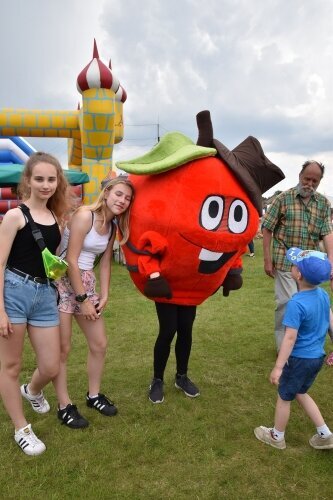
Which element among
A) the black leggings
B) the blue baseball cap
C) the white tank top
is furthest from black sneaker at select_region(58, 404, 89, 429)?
the blue baseball cap

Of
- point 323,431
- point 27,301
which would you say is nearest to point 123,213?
point 27,301

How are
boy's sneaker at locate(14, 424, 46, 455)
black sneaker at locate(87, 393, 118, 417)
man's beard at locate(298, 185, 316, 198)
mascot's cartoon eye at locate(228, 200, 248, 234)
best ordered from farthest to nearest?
man's beard at locate(298, 185, 316, 198)
black sneaker at locate(87, 393, 118, 417)
mascot's cartoon eye at locate(228, 200, 248, 234)
boy's sneaker at locate(14, 424, 46, 455)

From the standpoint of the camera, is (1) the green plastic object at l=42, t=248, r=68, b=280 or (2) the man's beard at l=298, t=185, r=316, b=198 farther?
(2) the man's beard at l=298, t=185, r=316, b=198

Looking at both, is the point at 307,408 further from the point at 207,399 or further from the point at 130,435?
the point at 130,435

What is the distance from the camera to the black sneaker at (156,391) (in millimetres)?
3082

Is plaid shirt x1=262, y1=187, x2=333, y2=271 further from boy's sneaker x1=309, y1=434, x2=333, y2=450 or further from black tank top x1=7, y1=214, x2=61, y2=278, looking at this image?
black tank top x1=7, y1=214, x2=61, y2=278

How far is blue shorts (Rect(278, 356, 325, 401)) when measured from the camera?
2.38 metres

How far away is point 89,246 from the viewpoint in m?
2.62

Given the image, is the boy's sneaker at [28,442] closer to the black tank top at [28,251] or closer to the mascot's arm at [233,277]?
the black tank top at [28,251]

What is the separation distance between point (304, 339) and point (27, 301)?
1.55 metres

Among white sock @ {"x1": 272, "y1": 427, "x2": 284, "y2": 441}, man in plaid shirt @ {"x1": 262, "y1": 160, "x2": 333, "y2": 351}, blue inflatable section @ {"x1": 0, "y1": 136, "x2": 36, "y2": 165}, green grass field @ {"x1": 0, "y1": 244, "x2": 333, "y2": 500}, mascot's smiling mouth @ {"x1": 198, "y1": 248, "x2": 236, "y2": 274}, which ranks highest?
blue inflatable section @ {"x1": 0, "y1": 136, "x2": 36, "y2": 165}

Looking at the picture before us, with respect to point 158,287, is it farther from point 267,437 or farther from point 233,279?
point 267,437

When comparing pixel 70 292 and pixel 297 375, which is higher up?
pixel 70 292

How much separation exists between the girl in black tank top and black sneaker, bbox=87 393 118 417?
1.69 ft
